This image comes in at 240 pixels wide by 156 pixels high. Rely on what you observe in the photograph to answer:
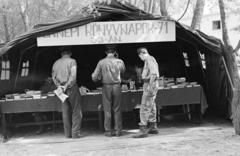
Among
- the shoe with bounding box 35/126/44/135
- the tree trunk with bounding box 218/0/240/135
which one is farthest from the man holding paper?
the tree trunk with bounding box 218/0/240/135

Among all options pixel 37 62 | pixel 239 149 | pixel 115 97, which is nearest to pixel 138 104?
pixel 115 97

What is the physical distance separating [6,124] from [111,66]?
2.79m

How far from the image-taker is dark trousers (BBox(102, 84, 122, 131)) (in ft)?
26.6

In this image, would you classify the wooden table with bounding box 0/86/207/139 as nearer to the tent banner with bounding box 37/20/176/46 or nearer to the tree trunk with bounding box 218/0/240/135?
the tree trunk with bounding box 218/0/240/135

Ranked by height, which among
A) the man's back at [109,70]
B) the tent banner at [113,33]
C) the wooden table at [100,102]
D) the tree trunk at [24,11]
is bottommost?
the wooden table at [100,102]

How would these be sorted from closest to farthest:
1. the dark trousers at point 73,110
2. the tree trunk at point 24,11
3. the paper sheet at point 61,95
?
the paper sheet at point 61,95 → the dark trousers at point 73,110 → the tree trunk at point 24,11

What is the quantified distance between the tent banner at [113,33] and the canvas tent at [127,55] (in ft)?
0.40

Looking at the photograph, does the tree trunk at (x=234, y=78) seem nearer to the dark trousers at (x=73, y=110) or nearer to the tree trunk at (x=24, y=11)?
the dark trousers at (x=73, y=110)

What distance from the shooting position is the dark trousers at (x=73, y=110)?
807 cm

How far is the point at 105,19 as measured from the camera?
28.6ft

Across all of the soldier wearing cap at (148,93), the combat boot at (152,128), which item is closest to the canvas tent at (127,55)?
the soldier wearing cap at (148,93)

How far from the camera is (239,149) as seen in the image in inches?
245

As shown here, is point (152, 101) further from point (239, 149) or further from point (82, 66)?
point (82, 66)

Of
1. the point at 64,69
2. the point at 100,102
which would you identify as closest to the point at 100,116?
the point at 100,102
